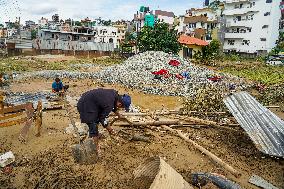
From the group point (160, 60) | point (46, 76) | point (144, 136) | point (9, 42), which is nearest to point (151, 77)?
point (160, 60)

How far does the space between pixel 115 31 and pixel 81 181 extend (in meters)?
58.9

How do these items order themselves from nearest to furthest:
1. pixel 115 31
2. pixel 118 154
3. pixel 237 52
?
pixel 118 154 → pixel 237 52 → pixel 115 31

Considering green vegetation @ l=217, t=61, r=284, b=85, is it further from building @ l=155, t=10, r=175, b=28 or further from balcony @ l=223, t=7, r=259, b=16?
building @ l=155, t=10, r=175, b=28

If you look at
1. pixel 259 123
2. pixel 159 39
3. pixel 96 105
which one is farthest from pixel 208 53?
pixel 96 105

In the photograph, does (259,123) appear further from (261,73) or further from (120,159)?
(261,73)

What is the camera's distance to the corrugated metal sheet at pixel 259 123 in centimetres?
607

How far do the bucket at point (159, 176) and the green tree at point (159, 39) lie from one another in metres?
29.5

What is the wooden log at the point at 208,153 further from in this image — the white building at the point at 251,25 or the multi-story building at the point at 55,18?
the multi-story building at the point at 55,18

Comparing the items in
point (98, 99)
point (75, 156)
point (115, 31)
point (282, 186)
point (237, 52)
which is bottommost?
point (282, 186)

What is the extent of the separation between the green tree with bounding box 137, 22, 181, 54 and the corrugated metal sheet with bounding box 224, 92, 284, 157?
25.8m

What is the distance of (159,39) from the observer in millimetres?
33656

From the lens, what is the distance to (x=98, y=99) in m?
5.65

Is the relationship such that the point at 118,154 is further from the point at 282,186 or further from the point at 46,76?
the point at 46,76

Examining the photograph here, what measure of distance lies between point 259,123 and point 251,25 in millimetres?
45844
